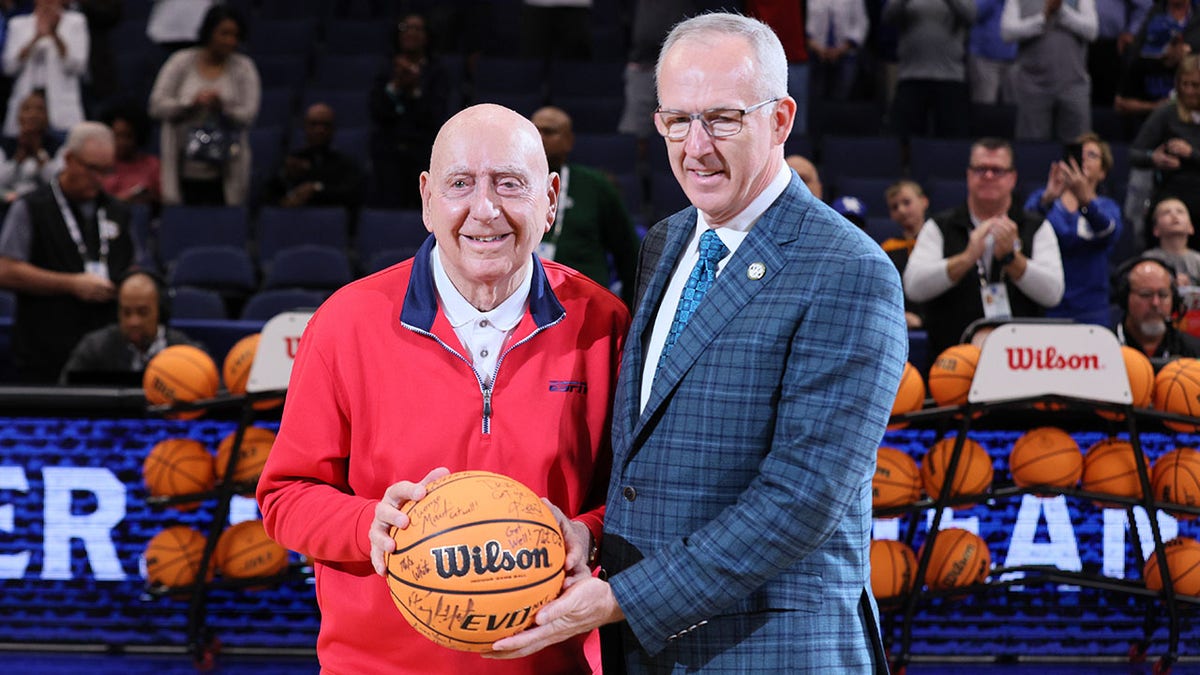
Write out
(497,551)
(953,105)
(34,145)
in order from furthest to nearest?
(953,105), (34,145), (497,551)

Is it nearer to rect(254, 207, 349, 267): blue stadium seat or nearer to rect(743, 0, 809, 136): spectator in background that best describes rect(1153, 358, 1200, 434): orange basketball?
rect(743, 0, 809, 136): spectator in background

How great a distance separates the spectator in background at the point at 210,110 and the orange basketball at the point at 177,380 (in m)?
4.52

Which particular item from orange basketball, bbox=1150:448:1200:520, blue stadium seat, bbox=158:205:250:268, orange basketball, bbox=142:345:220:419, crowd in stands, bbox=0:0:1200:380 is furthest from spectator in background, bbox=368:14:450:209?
orange basketball, bbox=1150:448:1200:520

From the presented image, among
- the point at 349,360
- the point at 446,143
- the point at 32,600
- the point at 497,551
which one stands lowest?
the point at 32,600

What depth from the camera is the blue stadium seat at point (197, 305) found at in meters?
8.20

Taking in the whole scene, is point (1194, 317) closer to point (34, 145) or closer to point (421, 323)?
point (421, 323)

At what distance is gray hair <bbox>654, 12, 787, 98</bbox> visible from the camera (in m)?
2.38

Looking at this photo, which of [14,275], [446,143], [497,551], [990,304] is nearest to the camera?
[497,551]

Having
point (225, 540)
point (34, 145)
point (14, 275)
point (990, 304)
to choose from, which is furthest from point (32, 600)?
point (34, 145)

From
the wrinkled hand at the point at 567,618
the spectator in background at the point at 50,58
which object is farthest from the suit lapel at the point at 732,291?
the spectator in background at the point at 50,58

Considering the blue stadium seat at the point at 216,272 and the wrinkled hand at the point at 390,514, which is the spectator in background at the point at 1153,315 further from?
the blue stadium seat at the point at 216,272

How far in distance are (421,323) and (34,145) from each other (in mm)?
7774

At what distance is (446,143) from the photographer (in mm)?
2557

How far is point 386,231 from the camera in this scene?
9.38 metres
